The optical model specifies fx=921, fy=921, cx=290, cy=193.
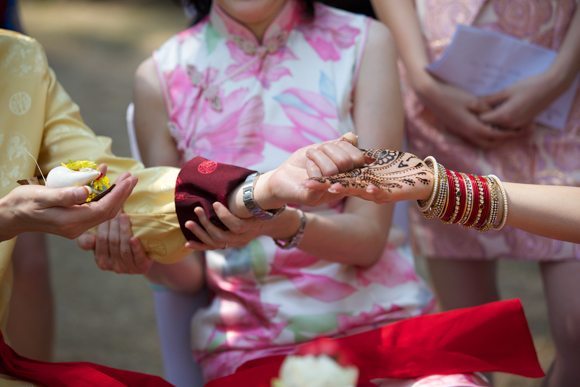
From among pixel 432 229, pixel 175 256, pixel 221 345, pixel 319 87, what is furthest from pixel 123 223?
pixel 432 229

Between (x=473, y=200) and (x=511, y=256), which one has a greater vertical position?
(x=473, y=200)

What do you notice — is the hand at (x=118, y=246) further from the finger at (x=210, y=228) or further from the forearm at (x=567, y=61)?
the forearm at (x=567, y=61)

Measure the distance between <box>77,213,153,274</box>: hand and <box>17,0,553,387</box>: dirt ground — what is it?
5.22 feet

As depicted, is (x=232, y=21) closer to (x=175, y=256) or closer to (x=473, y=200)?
(x=175, y=256)

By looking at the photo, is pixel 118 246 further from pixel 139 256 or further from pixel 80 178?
pixel 80 178

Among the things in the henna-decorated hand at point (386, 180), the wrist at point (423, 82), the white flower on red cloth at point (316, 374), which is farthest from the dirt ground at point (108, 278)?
the white flower on red cloth at point (316, 374)

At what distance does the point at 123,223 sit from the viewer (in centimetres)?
199

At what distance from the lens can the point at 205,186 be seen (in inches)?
74.0

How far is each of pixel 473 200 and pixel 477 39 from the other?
2.90ft

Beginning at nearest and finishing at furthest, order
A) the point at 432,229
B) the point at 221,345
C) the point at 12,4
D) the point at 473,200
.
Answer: the point at 473,200
the point at 221,345
the point at 432,229
the point at 12,4

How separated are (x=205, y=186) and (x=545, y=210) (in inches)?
26.5

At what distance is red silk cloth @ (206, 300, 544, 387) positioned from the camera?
6.26 ft

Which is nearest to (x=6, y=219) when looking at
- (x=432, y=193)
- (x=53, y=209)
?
(x=53, y=209)

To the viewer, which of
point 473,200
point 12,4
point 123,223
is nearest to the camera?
point 473,200
